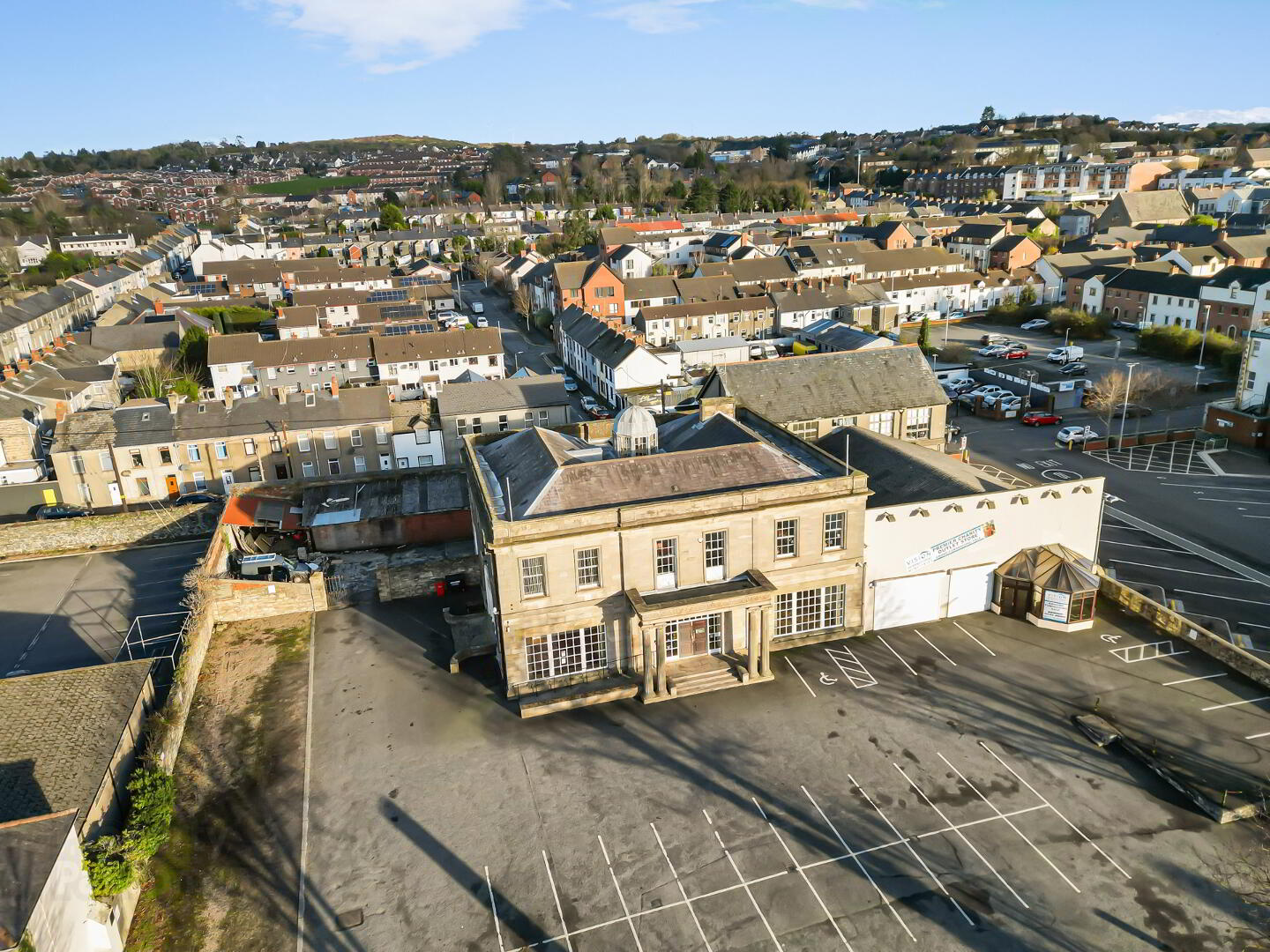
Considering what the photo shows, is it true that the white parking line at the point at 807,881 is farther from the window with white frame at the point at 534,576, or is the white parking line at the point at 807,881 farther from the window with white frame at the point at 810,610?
the window with white frame at the point at 534,576

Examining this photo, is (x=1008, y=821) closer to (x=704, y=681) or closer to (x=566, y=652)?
(x=704, y=681)

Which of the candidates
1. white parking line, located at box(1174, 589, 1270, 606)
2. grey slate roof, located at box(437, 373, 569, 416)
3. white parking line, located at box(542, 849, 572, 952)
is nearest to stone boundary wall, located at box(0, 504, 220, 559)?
grey slate roof, located at box(437, 373, 569, 416)

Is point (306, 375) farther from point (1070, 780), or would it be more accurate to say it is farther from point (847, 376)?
point (1070, 780)

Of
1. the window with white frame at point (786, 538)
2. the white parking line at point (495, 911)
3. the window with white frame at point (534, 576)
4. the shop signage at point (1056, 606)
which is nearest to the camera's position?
the white parking line at point (495, 911)

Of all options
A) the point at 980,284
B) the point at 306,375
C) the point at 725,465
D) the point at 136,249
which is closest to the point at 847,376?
the point at 725,465

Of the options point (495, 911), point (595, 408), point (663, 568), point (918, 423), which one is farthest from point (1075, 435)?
point (495, 911)

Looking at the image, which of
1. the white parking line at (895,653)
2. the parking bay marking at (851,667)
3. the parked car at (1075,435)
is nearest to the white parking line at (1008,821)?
the parking bay marking at (851,667)
